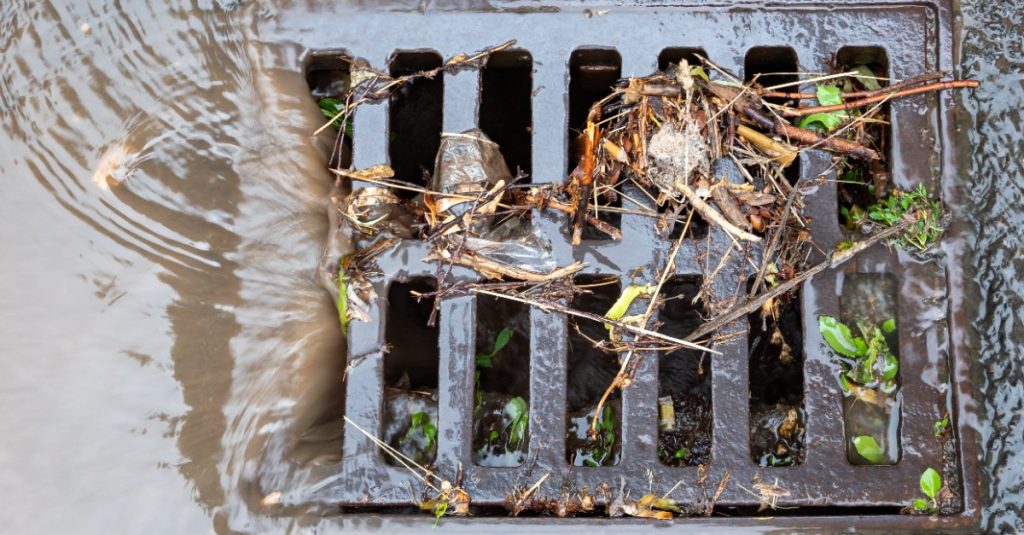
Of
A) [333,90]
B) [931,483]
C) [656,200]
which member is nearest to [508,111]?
[333,90]

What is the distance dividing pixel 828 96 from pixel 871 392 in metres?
0.55

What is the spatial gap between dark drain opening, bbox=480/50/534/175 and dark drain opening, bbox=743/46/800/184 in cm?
48

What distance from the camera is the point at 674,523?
4.94 ft

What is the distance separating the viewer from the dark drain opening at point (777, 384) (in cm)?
164

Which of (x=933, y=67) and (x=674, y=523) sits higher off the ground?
(x=933, y=67)

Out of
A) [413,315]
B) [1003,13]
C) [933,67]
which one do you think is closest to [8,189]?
[413,315]

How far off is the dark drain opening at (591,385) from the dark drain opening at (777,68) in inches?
16.5

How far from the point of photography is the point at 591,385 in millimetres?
1906

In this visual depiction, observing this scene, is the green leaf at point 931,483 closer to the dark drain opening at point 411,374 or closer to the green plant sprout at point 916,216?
the green plant sprout at point 916,216

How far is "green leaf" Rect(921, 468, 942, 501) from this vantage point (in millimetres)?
1504

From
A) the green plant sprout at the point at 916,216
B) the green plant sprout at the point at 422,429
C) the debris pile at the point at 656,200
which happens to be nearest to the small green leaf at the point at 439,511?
the debris pile at the point at 656,200

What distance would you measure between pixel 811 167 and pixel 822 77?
0.55ft

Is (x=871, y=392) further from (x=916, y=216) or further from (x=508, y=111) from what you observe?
(x=508, y=111)

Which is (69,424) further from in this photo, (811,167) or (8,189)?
(811,167)
